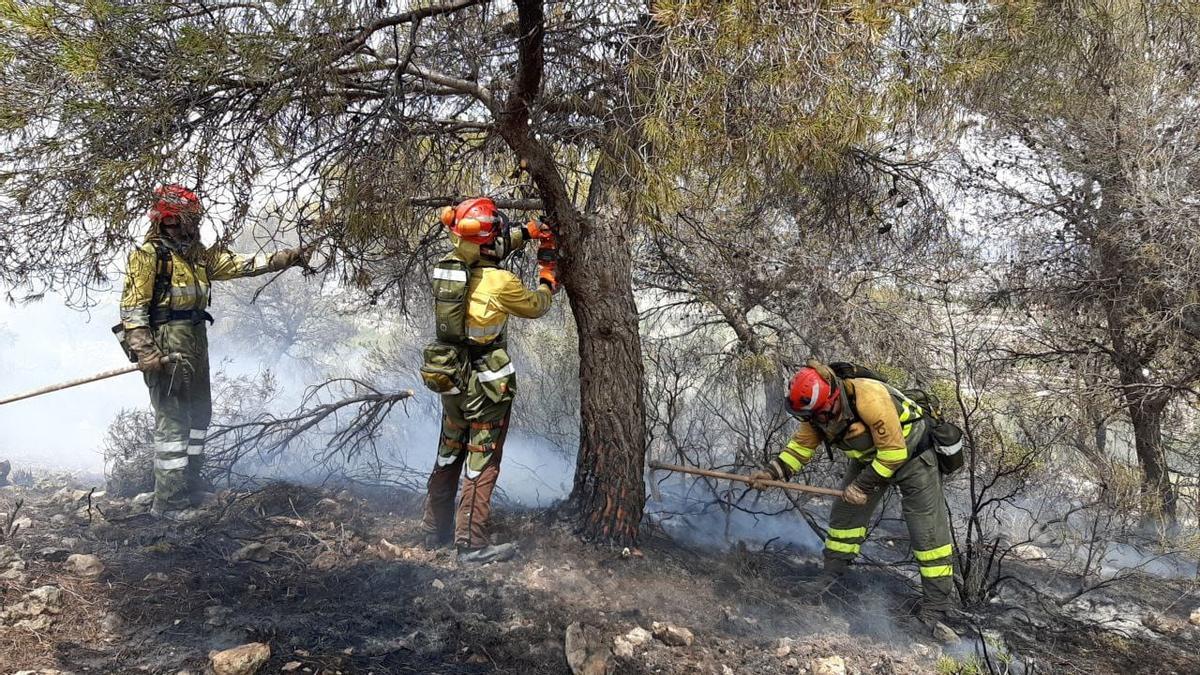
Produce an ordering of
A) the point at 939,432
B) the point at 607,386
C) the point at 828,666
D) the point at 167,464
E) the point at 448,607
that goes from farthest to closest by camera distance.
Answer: the point at 167,464, the point at 607,386, the point at 939,432, the point at 448,607, the point at 828,666

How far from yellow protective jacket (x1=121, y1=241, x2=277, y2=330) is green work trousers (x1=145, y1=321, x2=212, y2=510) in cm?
16

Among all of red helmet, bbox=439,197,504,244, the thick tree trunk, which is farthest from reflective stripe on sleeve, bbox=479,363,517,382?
red helmet, bbox=439,197,504,244

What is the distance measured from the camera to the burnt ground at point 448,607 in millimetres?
2840

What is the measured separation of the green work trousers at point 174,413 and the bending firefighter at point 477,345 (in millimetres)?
1946

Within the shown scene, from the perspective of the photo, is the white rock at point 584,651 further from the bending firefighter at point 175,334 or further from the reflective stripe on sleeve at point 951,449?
the bending firefighter at point 175,334

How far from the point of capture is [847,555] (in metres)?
4.29

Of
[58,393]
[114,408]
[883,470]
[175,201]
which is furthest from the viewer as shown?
[58,393]

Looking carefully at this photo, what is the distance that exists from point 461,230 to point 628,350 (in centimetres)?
133

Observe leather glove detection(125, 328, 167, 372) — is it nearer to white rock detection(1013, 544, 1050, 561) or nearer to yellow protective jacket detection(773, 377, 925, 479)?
yellow protective jacket detection(773, 377, 925, 479)

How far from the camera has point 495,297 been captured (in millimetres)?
3924

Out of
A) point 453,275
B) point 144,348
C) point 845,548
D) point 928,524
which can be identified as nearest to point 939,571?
point 928,524

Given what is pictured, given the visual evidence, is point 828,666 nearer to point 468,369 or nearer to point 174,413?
point 468,369

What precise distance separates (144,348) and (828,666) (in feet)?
15.6

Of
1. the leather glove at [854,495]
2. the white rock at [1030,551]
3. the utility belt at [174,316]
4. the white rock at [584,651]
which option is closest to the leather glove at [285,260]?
the utility belt at [174,316]
